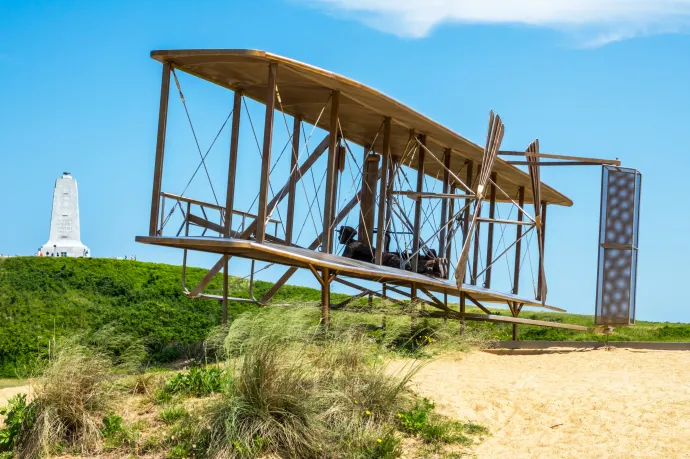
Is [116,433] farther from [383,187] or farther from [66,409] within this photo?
[383,187]

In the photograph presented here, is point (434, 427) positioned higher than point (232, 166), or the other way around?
point (232, 166)

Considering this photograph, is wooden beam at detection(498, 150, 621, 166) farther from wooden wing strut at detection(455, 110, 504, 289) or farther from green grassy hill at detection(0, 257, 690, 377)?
green grassy hill at detection(0, 257, 690, 377)

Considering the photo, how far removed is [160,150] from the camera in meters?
14.6

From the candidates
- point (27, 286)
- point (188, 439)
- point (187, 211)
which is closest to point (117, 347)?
point (188, 439)

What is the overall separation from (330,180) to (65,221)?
22.5 metres

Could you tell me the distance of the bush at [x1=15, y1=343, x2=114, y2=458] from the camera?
10008 mm

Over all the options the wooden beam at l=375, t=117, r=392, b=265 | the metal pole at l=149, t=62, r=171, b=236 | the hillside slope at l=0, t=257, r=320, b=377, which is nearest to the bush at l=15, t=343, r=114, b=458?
the metal pole at l=149, t=62, r=171, b=236

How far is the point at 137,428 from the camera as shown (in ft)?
33.9

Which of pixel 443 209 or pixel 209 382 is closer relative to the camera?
pixel 209 382

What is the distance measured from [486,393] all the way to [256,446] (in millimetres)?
3472

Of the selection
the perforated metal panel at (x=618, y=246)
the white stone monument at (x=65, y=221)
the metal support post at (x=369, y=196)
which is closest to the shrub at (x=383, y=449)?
the metal support post at (x=369, y=196)

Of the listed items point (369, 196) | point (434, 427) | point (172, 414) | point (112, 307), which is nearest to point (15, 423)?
point (172, 414)

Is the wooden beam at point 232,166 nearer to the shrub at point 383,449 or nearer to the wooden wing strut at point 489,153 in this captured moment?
the wooden wing strut at point 489,153

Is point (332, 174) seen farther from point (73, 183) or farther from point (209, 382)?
point (73, 183)
